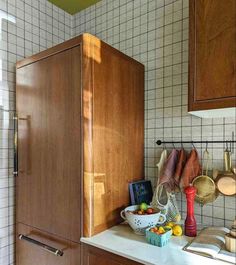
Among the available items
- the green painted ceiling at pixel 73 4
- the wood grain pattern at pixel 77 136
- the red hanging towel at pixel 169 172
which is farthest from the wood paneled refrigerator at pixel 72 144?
the green painted ceiling at pixel 73 4

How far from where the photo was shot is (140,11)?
165 centimetres

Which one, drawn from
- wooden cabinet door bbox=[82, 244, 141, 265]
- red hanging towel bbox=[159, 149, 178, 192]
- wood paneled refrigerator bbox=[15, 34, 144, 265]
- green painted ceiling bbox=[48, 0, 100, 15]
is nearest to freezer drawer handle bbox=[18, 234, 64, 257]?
wood paneled refrigerator bbox=[15, 34, 144, 265]

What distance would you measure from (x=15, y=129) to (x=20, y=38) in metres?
0.68

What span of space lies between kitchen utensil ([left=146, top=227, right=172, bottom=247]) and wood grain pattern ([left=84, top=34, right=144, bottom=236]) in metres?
0.26

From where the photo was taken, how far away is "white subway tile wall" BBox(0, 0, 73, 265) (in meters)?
1.55

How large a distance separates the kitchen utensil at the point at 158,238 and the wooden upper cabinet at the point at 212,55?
1.97 feet

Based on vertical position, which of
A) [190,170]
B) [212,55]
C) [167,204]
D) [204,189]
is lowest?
[167,204]

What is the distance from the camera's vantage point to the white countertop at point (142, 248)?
0.94m

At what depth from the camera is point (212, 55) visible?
1.03 metres

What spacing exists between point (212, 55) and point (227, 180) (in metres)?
0.65

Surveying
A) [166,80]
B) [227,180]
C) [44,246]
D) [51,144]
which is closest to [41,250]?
[44,246]

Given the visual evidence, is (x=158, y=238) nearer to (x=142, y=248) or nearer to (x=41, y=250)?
(x=142, y=248)

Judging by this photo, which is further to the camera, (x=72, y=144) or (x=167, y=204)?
(x=167, y=204)

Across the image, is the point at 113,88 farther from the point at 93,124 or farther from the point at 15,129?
the point at 15,129
